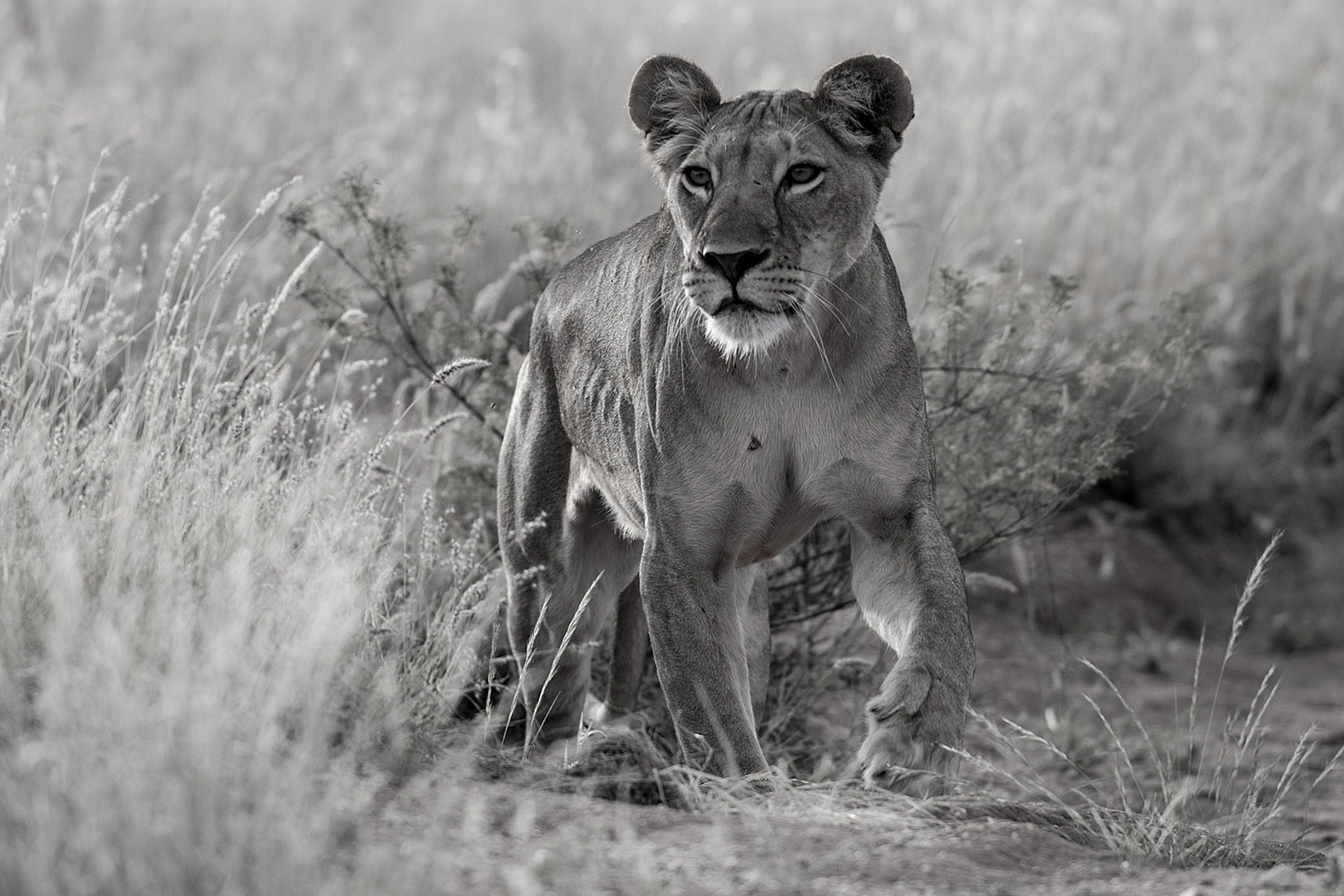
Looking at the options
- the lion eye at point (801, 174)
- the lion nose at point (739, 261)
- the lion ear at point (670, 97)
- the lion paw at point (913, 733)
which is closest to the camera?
the lion paw at point (913, 733)

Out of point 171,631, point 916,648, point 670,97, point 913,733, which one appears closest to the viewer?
point 171,631

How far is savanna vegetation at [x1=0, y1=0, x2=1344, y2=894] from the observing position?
117 inches

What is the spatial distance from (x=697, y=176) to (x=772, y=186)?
25 centimetres

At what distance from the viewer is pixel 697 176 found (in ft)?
14.9

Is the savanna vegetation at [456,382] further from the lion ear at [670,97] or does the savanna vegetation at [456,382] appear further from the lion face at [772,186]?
the lion face at [772,186]

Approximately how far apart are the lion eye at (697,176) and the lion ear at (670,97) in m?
0.21

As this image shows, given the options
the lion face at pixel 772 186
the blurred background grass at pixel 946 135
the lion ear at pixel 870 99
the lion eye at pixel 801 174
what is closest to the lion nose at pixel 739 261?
the lion face at pixel 772 186

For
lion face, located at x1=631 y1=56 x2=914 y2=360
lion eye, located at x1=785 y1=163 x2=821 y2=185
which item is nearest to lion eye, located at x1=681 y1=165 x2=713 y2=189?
lion face, located at x1=631 y1=56 x2=914 y2=360

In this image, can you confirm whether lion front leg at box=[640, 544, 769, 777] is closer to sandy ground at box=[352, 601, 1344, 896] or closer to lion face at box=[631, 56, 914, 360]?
sandy ground at box=[352, 601, 1344, 896]

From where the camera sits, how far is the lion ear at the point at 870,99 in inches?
178

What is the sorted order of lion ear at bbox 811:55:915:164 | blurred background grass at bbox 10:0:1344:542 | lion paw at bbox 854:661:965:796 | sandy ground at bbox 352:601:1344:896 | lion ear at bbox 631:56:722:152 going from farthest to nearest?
blurred background grass at bbox 10:0:1344:542
lion ear at bbox 631:56:722:152
lion ear at bbox 811:55:915:164
lion paw at bbox 854:661:965:796
sandy ground at bbox 352:601:1344:896

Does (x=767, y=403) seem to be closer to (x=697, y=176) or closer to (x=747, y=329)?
(x=747, y=329)

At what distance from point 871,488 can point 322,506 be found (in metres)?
1.37

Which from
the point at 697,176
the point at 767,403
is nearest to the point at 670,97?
the point at 697,176
